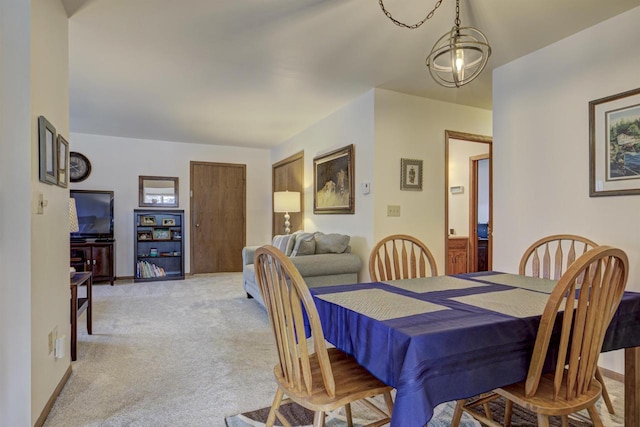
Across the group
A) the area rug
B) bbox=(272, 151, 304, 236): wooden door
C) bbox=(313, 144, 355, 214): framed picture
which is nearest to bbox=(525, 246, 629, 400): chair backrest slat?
the area rug

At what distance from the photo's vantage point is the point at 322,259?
3.58 metres

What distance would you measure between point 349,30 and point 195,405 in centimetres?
255

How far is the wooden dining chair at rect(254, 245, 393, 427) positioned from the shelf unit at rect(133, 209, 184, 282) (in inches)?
200

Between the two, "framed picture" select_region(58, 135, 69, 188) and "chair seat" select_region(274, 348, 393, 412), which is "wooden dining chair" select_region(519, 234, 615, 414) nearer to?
"chair seat" select_region(274, 348, 393, 412)

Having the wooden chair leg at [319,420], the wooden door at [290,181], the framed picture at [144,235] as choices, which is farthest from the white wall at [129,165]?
the wooden chair leg at [319,420]

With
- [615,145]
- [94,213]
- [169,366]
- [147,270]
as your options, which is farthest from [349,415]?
[94,213]

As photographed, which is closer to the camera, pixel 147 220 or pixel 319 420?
pixel 319 420

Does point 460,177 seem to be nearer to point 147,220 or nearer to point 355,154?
point 355,154

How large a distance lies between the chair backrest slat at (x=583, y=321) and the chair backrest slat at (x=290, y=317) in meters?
0.70

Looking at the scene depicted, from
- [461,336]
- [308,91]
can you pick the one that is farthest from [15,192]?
[308,91]

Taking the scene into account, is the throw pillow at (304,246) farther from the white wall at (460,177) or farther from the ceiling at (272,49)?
the white wall at (460,177)

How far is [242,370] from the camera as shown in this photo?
96.7 inches

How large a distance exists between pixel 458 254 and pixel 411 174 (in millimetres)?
1800

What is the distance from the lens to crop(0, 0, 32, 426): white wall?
1616 mm
